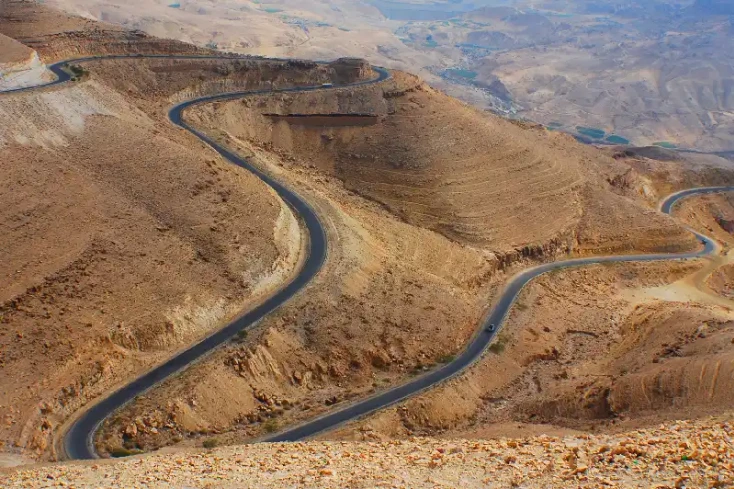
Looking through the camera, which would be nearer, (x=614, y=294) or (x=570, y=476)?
(x=570, y=476)

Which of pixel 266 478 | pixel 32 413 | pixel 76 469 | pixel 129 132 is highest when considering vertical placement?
pixel 129 132

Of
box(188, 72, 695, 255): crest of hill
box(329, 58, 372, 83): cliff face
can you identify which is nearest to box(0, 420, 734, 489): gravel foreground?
box(188, 72, 695, 255): crest of hill

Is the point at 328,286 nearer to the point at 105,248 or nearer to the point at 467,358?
the point at 467,358

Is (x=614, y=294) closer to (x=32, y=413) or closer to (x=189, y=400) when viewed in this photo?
(x=189, y=400)

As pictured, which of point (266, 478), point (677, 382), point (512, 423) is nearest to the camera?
point (266, 478)

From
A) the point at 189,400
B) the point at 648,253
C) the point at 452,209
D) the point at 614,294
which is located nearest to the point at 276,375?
the point at 189,400

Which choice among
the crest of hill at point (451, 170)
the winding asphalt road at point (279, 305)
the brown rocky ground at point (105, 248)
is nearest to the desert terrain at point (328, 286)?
the brown rocky ground at point (105, 248)

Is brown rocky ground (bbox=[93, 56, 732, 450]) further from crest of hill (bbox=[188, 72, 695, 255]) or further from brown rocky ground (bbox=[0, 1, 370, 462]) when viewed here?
brown rocky ground (bbox=[0, 1, 370, 462])

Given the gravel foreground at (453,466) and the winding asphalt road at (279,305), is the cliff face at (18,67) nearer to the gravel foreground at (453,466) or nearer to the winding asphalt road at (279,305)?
the winding asphalt road at (279,305)
